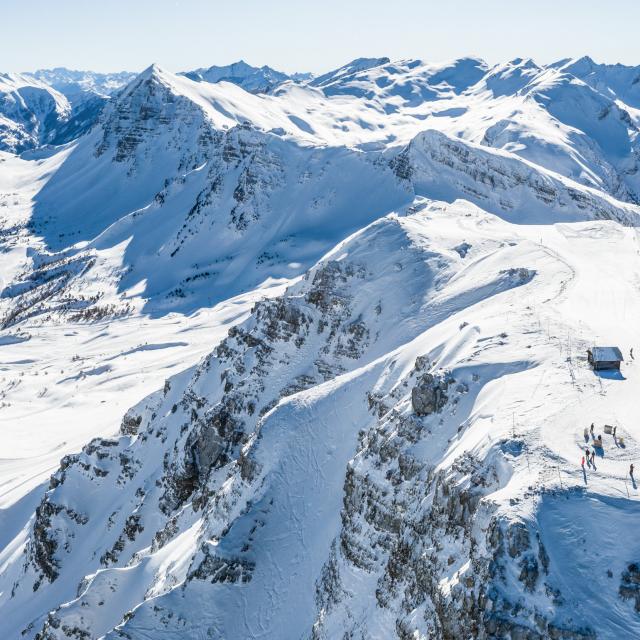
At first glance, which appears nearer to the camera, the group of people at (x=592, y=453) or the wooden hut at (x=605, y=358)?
the group of people at (x=592, y=453)

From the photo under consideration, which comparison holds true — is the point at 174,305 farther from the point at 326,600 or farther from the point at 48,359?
the point at 326,600

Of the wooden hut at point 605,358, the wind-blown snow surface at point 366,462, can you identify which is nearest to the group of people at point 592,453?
the wind-blown snow surface at point 366,462

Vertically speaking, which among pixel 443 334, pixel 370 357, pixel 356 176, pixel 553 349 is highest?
pixel 553 349

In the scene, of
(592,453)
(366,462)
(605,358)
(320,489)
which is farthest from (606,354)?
(320,489)

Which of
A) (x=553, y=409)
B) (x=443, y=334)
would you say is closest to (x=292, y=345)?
(x=443, y=334)

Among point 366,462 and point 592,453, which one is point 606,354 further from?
point 366,462

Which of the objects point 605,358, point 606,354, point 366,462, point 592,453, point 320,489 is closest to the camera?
point 592,453

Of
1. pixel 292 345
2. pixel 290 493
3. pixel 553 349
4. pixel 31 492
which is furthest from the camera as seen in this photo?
pixel 31 492

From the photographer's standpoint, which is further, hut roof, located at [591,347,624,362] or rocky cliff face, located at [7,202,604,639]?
hut roof, located at [591,347,624,362]

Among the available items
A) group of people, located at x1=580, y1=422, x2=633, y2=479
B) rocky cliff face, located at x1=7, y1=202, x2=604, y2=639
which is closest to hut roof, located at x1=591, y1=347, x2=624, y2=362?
rocky cliff face, located at x1=7, y1=202, x2=604, y2=639

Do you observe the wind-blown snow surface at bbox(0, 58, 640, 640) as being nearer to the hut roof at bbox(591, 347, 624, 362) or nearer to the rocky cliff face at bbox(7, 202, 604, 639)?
the rocky cliff face at bbox(7, 202, 604, 639)

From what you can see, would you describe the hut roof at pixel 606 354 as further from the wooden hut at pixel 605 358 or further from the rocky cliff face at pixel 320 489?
the rocky cliff face at pixel 320 489
